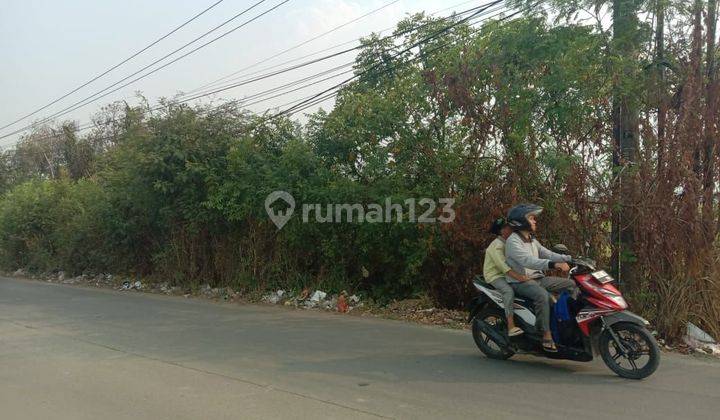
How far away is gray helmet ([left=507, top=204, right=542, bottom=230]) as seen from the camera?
21.8 feet

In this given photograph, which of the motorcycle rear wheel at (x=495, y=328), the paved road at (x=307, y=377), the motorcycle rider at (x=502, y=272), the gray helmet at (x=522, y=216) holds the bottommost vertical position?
the paved road at (x=307, y=377)

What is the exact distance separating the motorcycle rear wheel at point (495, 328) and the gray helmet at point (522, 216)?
1065 mm

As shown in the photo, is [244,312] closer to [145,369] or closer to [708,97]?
[145,369]

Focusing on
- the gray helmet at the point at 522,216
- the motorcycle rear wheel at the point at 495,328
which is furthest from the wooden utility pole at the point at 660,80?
the motorcycle rear wheel at the point at 495,328

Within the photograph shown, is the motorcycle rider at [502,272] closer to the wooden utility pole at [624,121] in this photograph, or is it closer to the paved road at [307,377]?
the paved road at [307,377]

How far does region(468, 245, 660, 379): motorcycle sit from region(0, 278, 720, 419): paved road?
0.21 meters

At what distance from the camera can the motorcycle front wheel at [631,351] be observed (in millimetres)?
5879

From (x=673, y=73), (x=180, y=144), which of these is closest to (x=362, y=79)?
(x=180, y=144)

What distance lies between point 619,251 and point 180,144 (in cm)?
1129

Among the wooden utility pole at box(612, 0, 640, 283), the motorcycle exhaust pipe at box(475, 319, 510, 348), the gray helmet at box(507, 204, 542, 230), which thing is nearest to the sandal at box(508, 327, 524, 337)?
the motorcycle exhaust pipe at box(475, 319, 510, 348)

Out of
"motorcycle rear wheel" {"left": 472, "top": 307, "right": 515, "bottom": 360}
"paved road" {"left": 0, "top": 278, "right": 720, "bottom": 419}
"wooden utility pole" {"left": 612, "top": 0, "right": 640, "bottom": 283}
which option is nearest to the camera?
"paved road" {"left": 0, "top": 278, "right": 720, "bottom": 419}

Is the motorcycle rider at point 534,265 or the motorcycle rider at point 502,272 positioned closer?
the motorcycle rider at point 534,265

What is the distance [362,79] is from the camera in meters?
18.4

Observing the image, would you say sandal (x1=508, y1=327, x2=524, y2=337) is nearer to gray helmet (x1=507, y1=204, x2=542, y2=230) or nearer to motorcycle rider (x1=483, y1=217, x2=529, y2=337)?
motorcycle rider (x1=483, y1=217, x2=529, y2=337)
